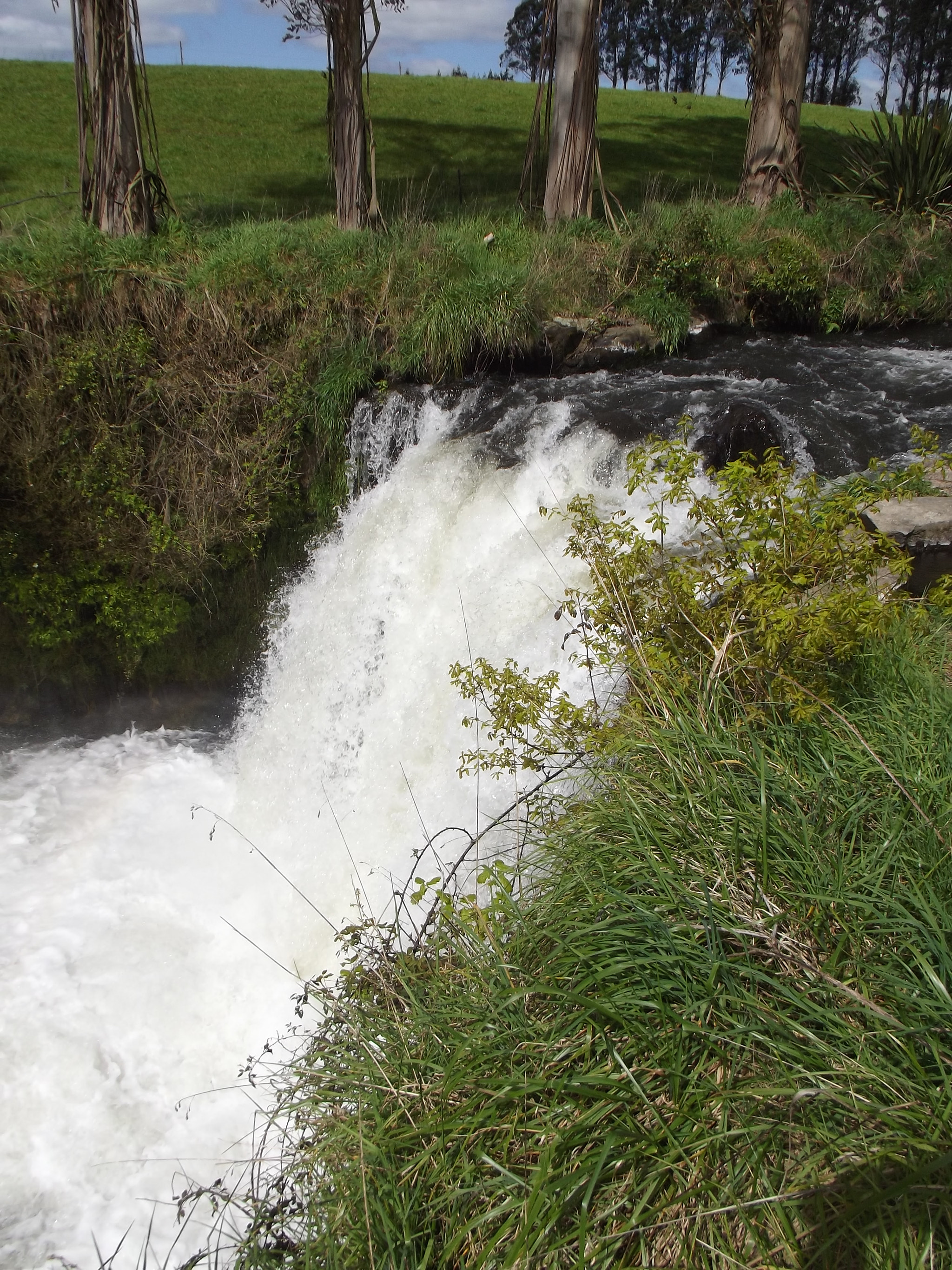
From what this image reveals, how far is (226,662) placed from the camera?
7227mm

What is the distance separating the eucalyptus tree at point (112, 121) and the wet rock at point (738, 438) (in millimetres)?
5573

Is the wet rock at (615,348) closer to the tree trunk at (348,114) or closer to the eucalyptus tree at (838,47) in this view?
the tree trunk at (348,114)

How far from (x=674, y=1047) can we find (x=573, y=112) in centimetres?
910

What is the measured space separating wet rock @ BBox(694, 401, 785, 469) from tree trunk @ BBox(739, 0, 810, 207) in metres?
5.02

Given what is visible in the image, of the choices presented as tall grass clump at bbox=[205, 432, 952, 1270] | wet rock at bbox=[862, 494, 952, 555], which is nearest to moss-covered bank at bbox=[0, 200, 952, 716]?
wet rock at bbox=[862, 494, 952, 555]

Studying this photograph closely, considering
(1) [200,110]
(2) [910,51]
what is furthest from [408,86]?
(2) [910,51]

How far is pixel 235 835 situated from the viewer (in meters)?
5.79

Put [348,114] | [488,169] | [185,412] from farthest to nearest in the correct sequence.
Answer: [488,169] → [348,114] → [185,412]

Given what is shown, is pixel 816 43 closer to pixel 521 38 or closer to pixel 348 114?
pixel 521 38

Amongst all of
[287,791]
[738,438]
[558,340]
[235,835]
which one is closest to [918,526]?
[738,438]

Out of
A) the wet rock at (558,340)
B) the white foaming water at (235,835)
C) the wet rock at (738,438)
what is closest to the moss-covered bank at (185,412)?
the wet rock at (558,340)

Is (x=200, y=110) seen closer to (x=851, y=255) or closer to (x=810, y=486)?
(x=851, y=255)

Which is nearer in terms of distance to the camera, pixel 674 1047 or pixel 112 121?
pixel 674 1047

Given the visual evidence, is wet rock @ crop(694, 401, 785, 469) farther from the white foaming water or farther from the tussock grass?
the tussock grass
